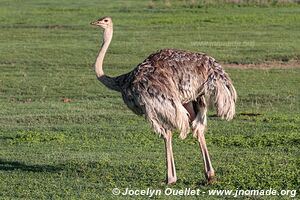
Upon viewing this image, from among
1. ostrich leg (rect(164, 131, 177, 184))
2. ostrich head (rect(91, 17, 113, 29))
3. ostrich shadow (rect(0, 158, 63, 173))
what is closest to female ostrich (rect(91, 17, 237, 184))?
ostrich leg (rect(164, 131, 177, 184))

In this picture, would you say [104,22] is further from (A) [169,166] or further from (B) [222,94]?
(A) [169,166]

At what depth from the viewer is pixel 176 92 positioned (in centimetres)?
Result: 1016

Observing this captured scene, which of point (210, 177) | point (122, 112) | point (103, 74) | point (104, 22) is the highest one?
point (104, 22)

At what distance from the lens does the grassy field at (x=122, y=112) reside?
10.4 m

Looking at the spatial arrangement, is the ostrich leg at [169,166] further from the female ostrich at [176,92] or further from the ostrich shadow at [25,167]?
the ostrich shadow at [25,167]

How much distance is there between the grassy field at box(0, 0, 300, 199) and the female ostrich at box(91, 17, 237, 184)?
578 mm

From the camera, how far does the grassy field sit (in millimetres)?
10398

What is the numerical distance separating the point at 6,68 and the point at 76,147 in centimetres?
855

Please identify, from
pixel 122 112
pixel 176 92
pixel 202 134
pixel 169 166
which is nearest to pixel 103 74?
pixel 176 92

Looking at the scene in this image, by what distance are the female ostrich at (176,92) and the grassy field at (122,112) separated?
58 centimetres

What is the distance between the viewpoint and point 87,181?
10320 mm

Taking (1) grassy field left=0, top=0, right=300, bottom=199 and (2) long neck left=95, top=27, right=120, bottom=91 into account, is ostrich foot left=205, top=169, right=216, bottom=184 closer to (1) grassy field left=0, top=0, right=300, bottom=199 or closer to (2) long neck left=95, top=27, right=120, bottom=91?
(1) grassy field left=0, top=0, right=300, bottom=199

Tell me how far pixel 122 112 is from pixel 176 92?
17.3ft

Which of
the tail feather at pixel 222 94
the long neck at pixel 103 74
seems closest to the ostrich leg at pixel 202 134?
the tail feather at pixel 222 94
